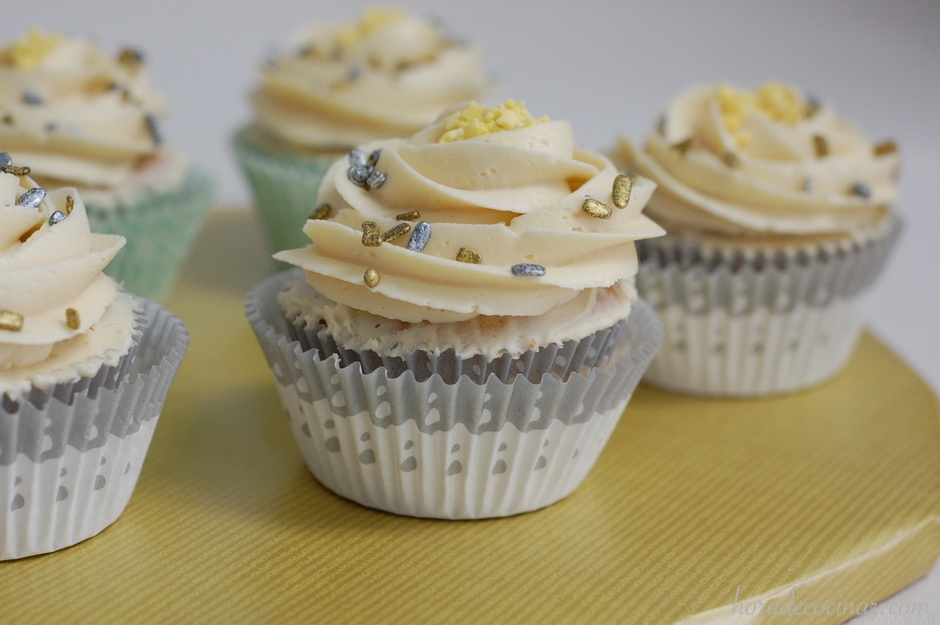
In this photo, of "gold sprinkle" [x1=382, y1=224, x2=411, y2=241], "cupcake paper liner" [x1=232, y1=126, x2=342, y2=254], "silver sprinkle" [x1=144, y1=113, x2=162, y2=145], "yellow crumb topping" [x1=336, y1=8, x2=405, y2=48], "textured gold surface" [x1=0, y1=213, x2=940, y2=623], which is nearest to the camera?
"textured gold surface" [x1=0, y1=213, x2=940, y2=623]

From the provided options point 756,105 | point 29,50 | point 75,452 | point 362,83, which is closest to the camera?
point 75,452

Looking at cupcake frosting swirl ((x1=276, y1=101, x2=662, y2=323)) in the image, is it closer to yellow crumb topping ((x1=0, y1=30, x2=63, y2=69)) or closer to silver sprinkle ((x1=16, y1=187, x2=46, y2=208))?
silver sprinkle ((x1=16, y1=187, x2=46, y2=208))

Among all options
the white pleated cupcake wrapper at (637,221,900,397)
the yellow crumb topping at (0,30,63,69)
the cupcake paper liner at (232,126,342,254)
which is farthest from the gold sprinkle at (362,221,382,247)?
the yellow crumb topping at (0,30,63,69)

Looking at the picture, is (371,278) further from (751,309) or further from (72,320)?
(751,309)

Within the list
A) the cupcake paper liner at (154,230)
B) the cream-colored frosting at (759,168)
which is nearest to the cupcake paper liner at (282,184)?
the cupcake paper liner at (154,230)

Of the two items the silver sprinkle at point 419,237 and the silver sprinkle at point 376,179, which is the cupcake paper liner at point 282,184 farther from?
the silver sprinkle at point 419,237

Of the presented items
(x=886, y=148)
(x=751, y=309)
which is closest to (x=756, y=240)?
(x=751, y=309)

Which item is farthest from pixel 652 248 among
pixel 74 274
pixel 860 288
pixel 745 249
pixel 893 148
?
pixel 74 274
